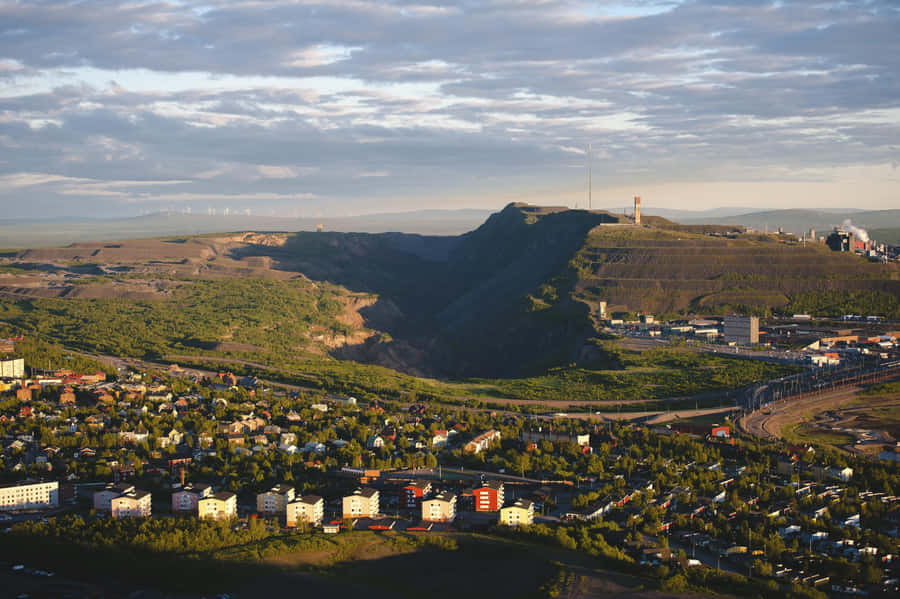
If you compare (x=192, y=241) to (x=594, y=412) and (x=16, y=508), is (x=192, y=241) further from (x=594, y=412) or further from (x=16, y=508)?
(x=16, y=508)

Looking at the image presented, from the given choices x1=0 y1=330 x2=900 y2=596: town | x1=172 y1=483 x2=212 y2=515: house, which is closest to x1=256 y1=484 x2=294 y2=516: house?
x1=0 y1=330 x2=900 y2=596: town

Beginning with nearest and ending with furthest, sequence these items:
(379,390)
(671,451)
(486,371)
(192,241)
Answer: (671,451) → (379,390) → (486,371) → (192,241)

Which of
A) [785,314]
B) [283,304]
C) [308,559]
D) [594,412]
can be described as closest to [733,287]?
[785,314]

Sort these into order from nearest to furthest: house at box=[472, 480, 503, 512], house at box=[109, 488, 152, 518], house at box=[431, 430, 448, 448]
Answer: house at box=[109, 488, 152, 518] → house at box=[472, 480, 503, 512] → house at box=[431, 430, 448, 448]

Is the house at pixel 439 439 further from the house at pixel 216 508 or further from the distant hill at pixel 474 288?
the distant hill at pixel 474 288

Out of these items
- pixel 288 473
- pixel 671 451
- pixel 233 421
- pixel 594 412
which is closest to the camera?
pixel 288 473

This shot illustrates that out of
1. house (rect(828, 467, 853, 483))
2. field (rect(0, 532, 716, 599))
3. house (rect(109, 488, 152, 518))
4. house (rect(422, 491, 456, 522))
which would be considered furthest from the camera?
house (rect(828, 467, 853, 483))

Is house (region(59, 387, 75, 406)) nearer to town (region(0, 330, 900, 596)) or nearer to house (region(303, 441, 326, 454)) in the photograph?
town (region(0, 330, 900, 596))

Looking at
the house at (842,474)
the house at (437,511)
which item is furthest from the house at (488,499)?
the house at (842,474)
